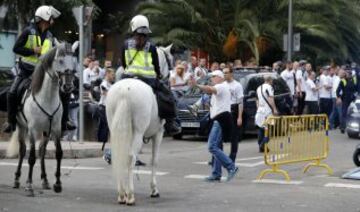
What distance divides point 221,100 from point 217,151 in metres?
0.91

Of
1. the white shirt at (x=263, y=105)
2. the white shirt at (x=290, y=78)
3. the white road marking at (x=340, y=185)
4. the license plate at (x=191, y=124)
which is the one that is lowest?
the white road marking at (x=340, y=185)

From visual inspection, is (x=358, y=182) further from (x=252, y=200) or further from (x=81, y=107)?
(x=81, y=107)

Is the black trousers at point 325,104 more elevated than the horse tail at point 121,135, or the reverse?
the horse tail at point 121,135

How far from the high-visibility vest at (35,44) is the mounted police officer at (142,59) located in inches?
51.5

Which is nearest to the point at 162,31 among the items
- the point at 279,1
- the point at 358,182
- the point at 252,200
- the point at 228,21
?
the point at 228,21

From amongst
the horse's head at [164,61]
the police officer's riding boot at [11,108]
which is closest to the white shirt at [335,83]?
the horse's head at [164,61]

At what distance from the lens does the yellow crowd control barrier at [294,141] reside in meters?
14.8

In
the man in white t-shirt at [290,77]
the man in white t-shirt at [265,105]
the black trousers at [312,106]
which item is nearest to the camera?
the man in white t-shirt at [265,105]

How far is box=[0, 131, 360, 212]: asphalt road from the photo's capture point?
36.0 feet

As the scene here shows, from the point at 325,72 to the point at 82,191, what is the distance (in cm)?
1829

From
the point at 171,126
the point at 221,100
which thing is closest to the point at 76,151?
the point at 221,100

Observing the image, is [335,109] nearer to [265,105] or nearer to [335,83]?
[335,83]

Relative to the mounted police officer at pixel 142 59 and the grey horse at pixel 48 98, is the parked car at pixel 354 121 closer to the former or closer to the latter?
the mounted police officer at pixel 142 59

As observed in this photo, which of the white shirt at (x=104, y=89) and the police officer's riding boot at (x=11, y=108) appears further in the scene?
the white shirt at (x=104, y=89)
